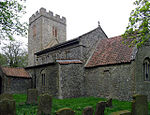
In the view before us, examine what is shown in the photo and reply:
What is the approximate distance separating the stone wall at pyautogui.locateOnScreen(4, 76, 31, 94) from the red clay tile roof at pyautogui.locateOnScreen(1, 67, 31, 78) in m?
0.46

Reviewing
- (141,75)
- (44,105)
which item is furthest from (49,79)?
(141,75)

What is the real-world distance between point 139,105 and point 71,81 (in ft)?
32.5

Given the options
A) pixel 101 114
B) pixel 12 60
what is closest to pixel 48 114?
pixel 101 114

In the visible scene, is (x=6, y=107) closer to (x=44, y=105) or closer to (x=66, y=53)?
(x=44, y=105)

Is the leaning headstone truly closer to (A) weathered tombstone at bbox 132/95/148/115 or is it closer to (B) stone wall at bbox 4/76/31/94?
(A) weathered tombstone at bbox 132/95/148/115

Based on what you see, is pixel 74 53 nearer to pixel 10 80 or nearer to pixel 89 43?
pixel 89 43

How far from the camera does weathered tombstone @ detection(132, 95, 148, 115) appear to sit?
623cm

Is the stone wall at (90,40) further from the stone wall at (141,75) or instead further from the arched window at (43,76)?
the stone wall at (141,75)

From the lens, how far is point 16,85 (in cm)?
1892

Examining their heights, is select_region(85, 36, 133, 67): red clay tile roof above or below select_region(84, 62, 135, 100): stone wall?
above

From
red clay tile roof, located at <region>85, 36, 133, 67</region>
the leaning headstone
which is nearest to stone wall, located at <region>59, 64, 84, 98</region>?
red clay tile roof, located at <region>85, 36, 133, 67</region>

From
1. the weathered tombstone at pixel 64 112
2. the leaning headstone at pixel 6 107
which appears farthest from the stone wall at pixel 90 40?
the weathered tombstone at pixel 64 112

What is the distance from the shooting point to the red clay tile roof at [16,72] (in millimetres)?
18617

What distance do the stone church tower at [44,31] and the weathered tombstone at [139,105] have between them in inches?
1003
